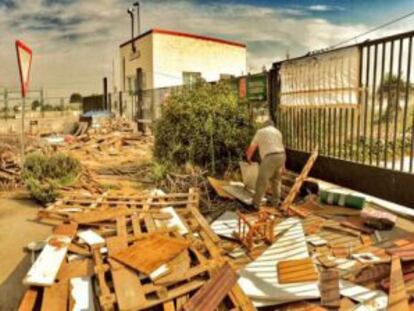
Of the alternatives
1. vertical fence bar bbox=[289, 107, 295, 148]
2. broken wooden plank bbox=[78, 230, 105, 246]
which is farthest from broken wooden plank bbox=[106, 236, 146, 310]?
vertical fence bar bbox=[289, 107, 295, 148]

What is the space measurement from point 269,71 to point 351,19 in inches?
197

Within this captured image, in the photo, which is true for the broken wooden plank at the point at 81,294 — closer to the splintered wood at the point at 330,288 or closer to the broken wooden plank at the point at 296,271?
the broken wooden plank at the point at 296,271

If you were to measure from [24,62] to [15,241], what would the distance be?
4268mm

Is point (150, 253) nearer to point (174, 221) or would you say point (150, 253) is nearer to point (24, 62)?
point (174, 221)

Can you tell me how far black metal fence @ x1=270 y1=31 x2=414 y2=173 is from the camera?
21.1 ft

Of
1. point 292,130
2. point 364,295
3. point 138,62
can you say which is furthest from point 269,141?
point 138,62

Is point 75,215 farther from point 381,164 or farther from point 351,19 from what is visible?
point 351,19

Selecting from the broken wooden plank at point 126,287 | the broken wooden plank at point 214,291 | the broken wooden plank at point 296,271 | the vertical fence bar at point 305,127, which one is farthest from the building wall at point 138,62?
the broken wooden plank at point 214,291

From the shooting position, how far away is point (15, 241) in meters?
5.66

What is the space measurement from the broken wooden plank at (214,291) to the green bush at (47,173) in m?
4.61

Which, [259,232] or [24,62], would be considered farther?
[24,62]

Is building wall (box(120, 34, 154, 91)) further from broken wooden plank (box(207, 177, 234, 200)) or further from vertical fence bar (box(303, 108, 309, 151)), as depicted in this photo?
broken wooden plank (box(207, 177, 234, 200))

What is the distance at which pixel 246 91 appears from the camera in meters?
10.2

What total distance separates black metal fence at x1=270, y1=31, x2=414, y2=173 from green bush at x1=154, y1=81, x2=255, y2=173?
1.39m
